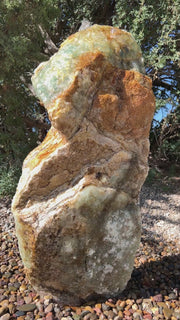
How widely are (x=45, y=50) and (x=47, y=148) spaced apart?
5.05 metres

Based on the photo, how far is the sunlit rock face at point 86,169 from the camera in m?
1.91

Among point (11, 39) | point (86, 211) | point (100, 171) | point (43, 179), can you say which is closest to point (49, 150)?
point (43, 179)

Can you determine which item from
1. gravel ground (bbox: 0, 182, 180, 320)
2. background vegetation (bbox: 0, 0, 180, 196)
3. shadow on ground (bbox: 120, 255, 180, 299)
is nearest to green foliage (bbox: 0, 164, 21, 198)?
background vegetation (bbox: 0, 0, 180, 196)

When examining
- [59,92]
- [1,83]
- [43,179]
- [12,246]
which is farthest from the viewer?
[1,83]

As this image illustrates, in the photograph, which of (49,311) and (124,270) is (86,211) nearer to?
(124,270)

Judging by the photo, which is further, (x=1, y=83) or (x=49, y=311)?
(x=1, y=83)

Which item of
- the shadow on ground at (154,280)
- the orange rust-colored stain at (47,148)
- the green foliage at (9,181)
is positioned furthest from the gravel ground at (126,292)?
the orange rust-colored stain at (47,148)

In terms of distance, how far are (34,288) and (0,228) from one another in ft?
4.99

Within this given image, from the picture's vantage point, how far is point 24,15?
409 cm

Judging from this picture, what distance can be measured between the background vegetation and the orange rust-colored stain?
2201 mm

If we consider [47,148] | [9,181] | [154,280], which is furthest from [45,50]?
[154,280]

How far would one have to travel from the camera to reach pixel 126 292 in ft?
7.97

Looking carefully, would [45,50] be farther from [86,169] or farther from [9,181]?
[86,169]

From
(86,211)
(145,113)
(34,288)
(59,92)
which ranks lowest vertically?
(34,288)
